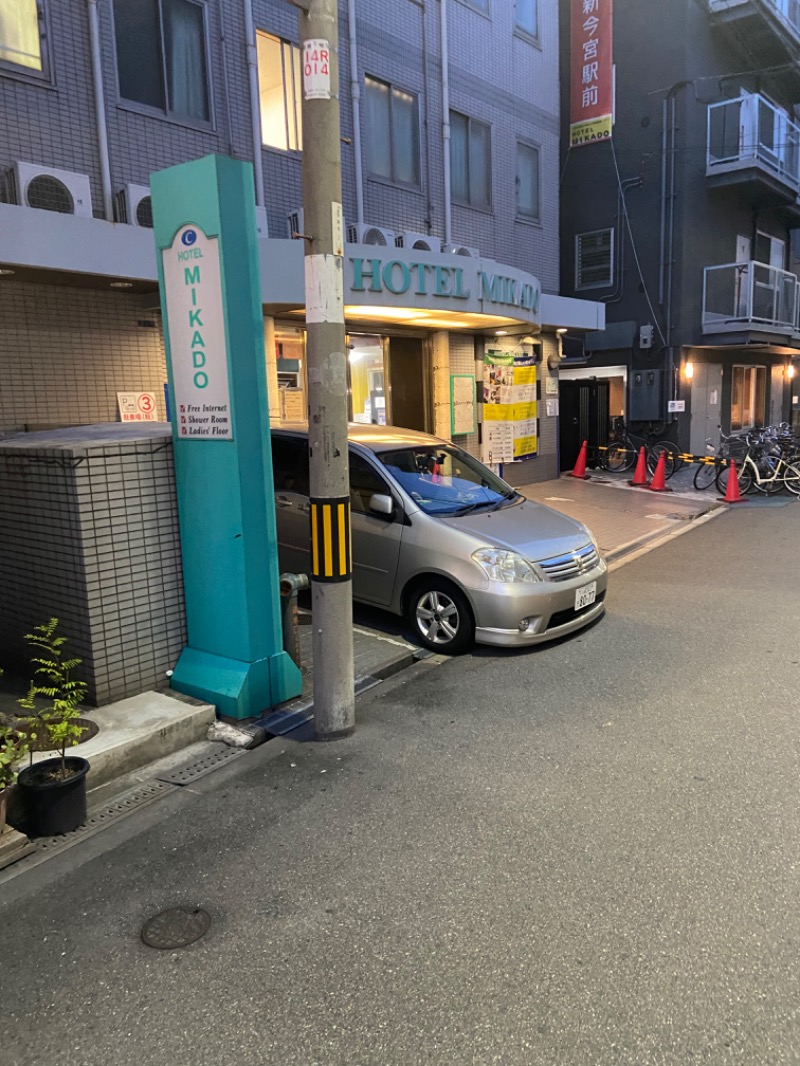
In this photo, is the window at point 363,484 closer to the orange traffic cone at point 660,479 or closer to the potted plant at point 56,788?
the potted plant at point 56,788

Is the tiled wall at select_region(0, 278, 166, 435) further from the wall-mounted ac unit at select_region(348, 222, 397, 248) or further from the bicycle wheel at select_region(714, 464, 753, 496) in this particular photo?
the bicycle wheel at select_region(714, 464, 753, 496)

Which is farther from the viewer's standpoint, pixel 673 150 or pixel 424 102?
pixel 673 150

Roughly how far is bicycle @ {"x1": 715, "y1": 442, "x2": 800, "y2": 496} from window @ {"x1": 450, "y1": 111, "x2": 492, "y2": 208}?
6988 mm

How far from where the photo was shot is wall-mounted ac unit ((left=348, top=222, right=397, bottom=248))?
10375mm

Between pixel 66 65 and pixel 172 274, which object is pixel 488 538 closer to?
pixel 172 274

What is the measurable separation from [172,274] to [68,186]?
4.72 meters

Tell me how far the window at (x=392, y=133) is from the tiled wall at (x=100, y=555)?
9201 mm

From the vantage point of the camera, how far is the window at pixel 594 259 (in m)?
20.0

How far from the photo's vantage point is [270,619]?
479cm

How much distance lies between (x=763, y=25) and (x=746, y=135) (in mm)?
3188

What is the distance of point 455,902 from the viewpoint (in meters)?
2.98

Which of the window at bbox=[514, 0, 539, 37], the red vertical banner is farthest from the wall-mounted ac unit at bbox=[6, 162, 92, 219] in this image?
the red vertical banner

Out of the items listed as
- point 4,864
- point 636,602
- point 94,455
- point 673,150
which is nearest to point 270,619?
point 94,455

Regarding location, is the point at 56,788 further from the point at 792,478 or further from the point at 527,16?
the point at 527,16
